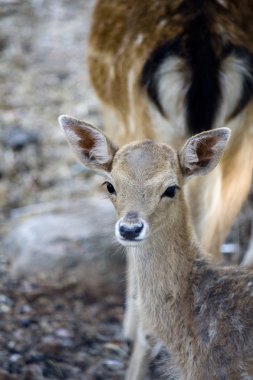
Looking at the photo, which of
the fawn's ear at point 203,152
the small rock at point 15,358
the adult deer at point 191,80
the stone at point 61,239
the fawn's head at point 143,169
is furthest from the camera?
the stone at point 61,239

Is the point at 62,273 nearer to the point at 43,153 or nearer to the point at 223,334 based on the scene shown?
the point at 43,153

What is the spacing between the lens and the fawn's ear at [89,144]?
433cm

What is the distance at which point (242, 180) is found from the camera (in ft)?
17.7

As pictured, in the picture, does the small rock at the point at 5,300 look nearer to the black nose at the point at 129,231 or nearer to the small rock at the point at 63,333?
the small rock at the point at 63,333

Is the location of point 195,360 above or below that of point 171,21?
below

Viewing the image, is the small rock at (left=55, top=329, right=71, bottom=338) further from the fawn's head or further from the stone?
the fawn's head

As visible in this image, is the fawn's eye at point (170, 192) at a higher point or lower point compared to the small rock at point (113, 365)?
higher

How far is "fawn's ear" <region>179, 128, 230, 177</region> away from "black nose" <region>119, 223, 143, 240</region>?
507 mm

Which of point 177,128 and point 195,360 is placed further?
point 177,128

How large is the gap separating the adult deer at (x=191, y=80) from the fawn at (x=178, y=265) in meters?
0.59

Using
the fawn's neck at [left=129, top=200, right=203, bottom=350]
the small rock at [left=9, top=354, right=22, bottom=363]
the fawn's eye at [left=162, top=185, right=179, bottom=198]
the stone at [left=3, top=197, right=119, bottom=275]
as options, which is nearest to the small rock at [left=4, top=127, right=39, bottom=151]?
the stone at [left=3, top=197, right=119, bottom=275]

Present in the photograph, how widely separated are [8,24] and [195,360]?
209 inches

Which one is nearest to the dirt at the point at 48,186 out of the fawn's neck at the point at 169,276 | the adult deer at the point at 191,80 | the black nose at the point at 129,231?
the adult deer at the point at 191,80

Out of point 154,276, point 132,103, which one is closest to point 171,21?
point 132,103
